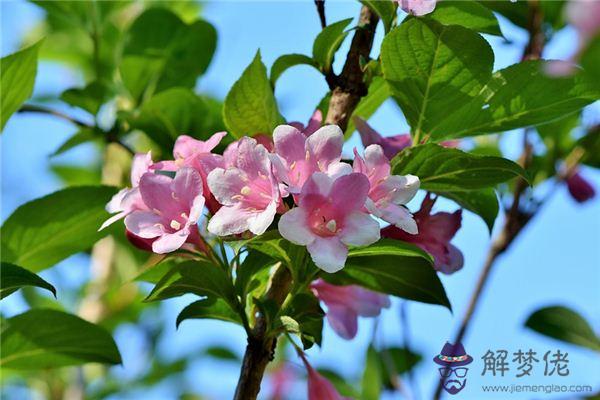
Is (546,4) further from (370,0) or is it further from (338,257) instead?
(338,257)

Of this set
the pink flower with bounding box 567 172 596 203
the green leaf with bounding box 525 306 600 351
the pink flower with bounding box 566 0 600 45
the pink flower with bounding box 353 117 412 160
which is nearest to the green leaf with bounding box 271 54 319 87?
the pink flower with bounding box 353 117 412 160

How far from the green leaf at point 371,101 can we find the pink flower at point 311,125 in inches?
4.0

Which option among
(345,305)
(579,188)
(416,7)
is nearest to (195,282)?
(345,305)

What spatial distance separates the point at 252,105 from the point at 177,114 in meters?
0.39

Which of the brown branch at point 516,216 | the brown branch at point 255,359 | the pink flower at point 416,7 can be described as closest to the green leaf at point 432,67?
the pink flower at point 416,7

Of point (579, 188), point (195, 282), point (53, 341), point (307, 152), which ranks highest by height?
point (579, 188)

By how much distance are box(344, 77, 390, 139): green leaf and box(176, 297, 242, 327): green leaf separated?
1.08ft

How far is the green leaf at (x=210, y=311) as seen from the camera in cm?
121

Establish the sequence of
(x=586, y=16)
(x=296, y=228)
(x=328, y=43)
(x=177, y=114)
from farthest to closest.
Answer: (x=177, y=114), (x=328, y=43), (x=296, y=228), (x=586, y=16)

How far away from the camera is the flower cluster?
102cm

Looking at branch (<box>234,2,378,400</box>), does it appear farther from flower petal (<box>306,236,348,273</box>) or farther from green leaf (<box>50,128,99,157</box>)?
green leaf (<box>50,128,99,157</box>)

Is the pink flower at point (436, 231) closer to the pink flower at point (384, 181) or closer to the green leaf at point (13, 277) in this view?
the pink flower at point (384, 181)

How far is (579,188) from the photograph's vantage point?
2076 millimetres

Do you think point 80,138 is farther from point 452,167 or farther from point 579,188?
point 579,188
